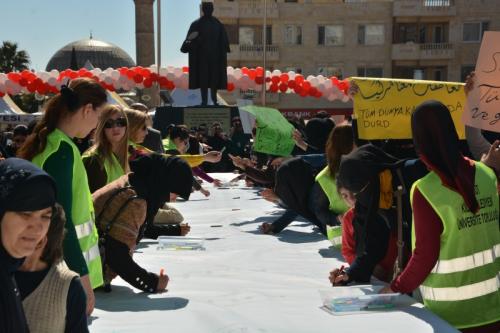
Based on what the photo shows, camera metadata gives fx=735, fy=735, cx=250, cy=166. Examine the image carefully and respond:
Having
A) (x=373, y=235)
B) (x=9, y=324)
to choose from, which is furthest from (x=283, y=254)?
(x=9, y=324)

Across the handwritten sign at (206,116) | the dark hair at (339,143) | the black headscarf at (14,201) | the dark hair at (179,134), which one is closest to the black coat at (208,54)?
the handwritten sign at (206,116)

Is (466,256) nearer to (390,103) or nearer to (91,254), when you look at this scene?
(390,103)

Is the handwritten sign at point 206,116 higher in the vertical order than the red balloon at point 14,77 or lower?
lower

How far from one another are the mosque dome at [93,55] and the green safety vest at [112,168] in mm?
90151

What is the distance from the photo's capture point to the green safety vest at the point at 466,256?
9.61ft

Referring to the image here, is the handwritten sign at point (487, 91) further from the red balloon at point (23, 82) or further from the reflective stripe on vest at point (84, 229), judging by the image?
the red balloon at point (23, 82)

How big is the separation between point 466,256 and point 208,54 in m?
12.7

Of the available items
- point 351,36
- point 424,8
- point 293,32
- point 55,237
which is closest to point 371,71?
point 351,36

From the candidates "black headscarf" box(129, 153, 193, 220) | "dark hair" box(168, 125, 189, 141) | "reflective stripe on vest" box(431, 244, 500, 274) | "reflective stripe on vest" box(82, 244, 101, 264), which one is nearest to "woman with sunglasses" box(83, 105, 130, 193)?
"black headscarf" box(129, 153, 193, 220)

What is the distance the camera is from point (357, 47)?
145 feet

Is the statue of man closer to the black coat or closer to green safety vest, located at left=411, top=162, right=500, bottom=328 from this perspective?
the black coat

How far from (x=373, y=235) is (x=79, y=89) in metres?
1.69

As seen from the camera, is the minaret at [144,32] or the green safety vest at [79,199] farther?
the minaret at [144,32]

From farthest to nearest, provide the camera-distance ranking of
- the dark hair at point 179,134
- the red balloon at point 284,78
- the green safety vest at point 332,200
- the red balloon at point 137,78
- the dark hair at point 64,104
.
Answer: the red balloon at point 284,78
the red balloon at point 137,78
the dark hair at point 179,134
the green safety vest at point 332,200
the dark hair at point 64,104
